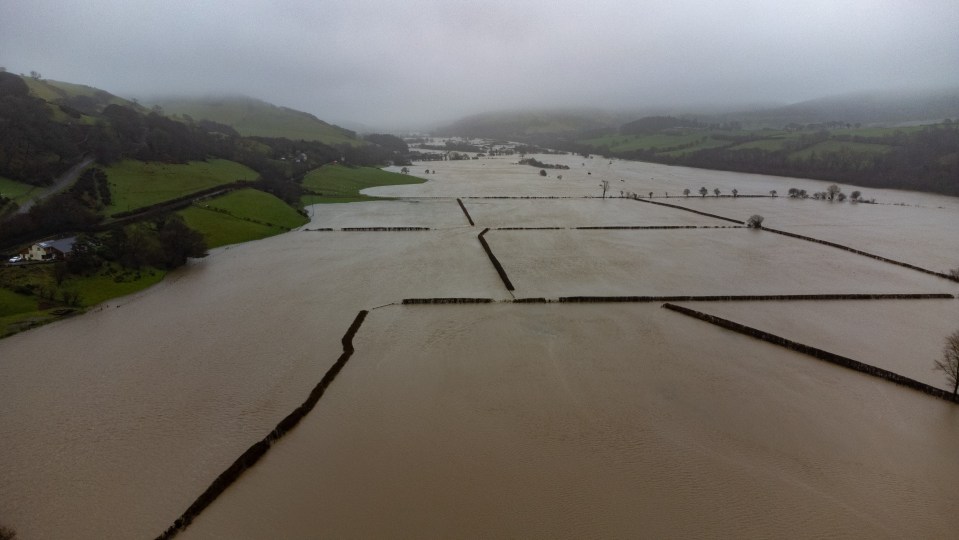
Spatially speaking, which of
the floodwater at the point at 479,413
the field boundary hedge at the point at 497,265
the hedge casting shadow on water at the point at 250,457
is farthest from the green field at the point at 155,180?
the hedge casting shadow on water at the point at 250,457

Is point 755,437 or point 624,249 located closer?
point 755,437

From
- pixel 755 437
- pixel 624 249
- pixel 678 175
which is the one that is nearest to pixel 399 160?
pixel 678 175

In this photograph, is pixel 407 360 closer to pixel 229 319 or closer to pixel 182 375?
pixel 182 375

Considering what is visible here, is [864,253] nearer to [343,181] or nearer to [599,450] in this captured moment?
[599,450]

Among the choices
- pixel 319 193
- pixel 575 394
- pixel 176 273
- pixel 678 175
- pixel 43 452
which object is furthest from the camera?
pixel 678 175

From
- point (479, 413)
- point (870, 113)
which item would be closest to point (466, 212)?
point (479, 413)
